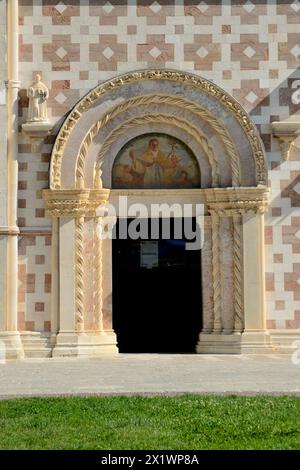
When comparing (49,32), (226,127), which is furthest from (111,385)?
(49,32)

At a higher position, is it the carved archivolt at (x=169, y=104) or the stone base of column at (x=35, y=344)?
the carved archivolt at (x=169, y=104)

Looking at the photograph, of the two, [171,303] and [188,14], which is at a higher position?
[188,14]

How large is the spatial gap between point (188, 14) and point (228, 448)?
49.5 ft

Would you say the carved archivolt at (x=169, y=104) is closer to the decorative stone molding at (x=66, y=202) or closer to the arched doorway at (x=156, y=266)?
the decorative stone molding at (x=66, y=202)

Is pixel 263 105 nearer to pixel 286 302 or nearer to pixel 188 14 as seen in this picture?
pixel 188 14

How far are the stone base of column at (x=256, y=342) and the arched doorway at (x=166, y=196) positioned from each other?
0.08 ft

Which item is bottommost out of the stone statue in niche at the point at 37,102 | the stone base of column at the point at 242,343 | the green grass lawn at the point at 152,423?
the green grass lawn at the point at 152,423

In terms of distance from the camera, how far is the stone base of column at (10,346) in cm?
2095

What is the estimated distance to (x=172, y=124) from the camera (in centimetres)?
2233

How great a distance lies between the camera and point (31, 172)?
21.9 m

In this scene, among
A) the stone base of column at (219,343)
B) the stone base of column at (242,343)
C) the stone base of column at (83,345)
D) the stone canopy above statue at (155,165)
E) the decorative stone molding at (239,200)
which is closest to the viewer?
the stone base of column at (83,345)

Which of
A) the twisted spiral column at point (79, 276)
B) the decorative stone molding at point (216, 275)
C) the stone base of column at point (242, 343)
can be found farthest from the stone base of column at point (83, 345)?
the decorative stone molding at point (216, 275)

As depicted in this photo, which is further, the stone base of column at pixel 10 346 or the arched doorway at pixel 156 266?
the arched doorway at pixel 156 266

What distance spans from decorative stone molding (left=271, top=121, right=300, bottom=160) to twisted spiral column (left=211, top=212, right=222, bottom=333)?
93.6 inches
